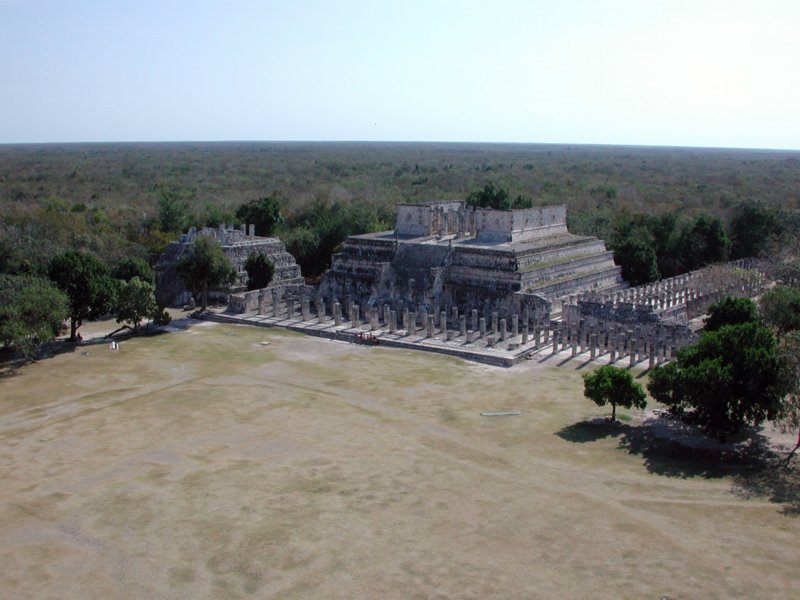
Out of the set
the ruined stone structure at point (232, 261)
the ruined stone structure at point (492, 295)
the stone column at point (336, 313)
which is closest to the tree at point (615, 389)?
the ruined stone structure at point (492, 295)

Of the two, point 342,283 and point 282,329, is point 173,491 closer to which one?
point 282,329

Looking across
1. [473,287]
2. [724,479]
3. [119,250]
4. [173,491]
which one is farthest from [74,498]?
[119,250]

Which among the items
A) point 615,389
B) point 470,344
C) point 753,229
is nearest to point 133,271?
point 470,344

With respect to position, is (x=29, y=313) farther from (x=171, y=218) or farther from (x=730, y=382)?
(x=171, y=218)

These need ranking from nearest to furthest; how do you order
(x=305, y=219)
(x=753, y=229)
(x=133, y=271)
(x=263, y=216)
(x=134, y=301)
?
(x=134, y=301) < (x=133, y=271) < (x=753, y=229) < (x=263, y=216) < (x=305, y=219)

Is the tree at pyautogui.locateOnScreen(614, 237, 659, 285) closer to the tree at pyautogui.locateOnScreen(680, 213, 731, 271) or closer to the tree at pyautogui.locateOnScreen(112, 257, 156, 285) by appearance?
the tree at pyautogui.locateOnScreen(680, 213, 731, 271)
